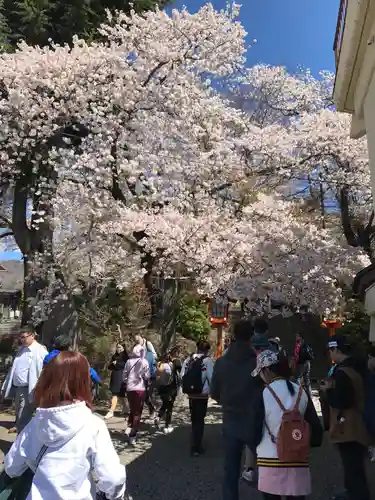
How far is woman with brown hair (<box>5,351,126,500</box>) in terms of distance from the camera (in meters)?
2.09

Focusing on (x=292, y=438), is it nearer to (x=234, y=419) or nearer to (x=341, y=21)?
(x=234, y=419)

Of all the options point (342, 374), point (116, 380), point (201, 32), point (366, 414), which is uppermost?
point (201, 32)

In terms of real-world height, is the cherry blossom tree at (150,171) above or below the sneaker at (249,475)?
above

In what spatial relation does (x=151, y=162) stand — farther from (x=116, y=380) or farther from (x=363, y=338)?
(x=363, y=338)

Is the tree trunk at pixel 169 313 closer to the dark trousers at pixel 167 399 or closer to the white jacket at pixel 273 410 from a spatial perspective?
the dark trousers at pixel 167 399

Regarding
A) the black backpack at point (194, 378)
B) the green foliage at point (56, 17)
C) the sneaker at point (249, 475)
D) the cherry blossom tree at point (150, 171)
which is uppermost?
the green foliage at point (56, 17)

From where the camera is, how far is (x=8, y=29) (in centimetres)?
1088

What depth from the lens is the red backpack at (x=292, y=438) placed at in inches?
115

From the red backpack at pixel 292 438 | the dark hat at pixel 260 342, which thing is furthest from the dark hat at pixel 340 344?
the red backpack at pixel 292 438

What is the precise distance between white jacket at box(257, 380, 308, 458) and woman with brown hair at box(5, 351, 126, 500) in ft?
4.16

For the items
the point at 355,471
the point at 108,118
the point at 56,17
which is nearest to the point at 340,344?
the point at 355,471

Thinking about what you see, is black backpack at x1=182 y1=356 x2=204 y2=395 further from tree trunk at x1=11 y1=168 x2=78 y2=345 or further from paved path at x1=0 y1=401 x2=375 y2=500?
tree trunk at x1=11 y1=168 x2=78 y2=345

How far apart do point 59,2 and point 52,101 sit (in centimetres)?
359

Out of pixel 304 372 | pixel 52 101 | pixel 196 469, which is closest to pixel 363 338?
pixel 304 372
